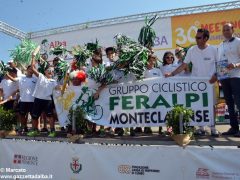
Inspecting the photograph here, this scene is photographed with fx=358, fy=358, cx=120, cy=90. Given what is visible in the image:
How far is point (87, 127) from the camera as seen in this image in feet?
19.8

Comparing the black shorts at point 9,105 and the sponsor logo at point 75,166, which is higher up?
the black shorts at point 9,105

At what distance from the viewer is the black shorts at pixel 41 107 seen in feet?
23.3

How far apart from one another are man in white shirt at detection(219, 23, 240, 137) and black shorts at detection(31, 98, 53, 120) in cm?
357

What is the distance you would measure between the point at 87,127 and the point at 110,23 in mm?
9176

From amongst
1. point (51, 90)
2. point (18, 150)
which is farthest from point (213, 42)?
point (18, 150)

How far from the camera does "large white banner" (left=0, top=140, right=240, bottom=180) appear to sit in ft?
14.8

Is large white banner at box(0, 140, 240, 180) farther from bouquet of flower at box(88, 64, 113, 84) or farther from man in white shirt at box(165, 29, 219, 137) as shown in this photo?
bouquet of flower at box(88, 64, 113, 84)

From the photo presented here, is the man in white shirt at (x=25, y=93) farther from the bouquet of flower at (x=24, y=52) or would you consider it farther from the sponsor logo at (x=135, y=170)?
the sponsor logo at (x=135, y=170)

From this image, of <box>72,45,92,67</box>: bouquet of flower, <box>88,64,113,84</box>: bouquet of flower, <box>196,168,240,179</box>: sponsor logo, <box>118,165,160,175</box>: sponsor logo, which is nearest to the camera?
<box>196,168,240,179</box>: sponsor logo

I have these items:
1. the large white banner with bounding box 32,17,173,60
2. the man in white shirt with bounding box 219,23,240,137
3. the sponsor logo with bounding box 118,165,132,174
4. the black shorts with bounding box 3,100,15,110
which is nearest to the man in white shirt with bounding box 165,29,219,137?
the man in white shirt with bounding box 219,23,240,137

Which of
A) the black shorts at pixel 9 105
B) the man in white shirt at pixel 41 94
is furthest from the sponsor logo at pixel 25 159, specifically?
the black shorts at pixel 9 105

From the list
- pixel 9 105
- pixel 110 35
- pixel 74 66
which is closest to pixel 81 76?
pixel 74 66

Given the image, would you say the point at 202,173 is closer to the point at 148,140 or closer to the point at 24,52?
the point at 148,140

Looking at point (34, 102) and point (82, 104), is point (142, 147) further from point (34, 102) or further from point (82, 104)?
point (34, 102)
